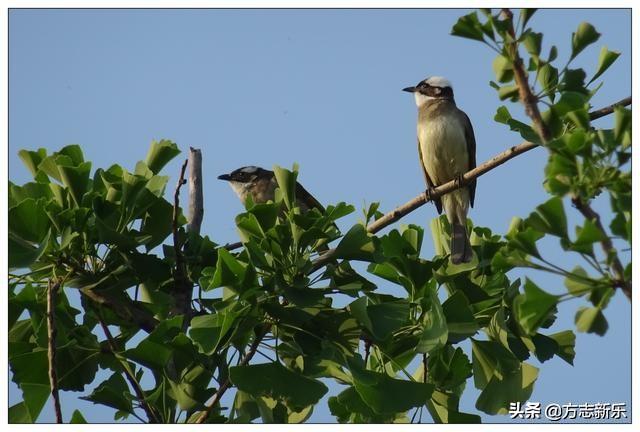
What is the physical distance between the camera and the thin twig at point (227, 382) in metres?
4.72

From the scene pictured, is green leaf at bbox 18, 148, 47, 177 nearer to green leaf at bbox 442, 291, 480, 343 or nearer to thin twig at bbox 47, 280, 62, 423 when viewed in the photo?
thin twig at bbox 47, 280, 62, 423

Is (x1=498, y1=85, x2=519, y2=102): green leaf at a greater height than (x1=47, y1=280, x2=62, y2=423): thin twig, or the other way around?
(x1=498, y1=85, x2=519, y2=102): green leaf

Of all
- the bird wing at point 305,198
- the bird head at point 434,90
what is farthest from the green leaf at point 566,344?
the bird head at point 434,90

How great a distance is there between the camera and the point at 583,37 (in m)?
3.63

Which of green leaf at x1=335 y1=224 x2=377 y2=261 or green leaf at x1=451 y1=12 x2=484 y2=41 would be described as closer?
green leaf at x1=451 y1=12 x2=484 y2=41

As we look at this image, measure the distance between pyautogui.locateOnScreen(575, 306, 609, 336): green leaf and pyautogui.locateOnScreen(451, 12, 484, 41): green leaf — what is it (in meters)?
0.95

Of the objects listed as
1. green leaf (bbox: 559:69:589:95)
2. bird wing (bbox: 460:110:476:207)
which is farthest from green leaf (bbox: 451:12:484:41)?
bird wing (bbox: 460:110:476:207)

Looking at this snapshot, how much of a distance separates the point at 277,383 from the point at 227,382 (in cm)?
28

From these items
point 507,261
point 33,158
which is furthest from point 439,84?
point 507,261

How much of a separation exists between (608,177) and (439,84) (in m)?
7.15

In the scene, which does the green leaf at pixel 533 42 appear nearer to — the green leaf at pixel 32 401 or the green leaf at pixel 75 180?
the green leaf at pixel 75 180

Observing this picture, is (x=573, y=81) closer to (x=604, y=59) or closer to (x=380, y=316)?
(x=604, y=59)

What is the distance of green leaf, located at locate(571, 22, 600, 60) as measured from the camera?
3596 mm

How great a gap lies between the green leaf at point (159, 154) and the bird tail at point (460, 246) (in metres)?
1.66
